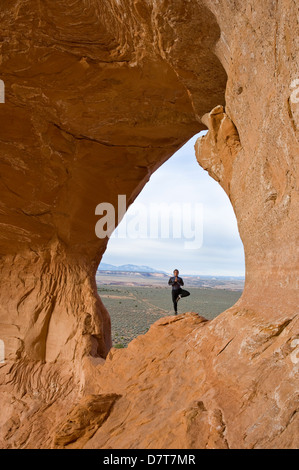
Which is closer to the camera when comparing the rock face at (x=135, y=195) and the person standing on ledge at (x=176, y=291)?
the rock face at (x=135, y=195)

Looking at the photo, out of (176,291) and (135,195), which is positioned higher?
(135,195)

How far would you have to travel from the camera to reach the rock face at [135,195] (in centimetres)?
256

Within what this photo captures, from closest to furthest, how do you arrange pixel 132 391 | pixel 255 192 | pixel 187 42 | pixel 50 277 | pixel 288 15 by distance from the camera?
pixel 288 15 → pixel 255 192 → pixel 132 391 → pixel 187 42 → pixel 50 277

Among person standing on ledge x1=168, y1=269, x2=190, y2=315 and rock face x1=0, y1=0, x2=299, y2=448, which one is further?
person standing on ledge x1=168, y1=269, x2=190, y2=315

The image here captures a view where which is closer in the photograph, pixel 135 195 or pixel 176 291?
pixel 176 291

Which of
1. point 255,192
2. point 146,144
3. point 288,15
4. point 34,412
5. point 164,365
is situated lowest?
point 34,412

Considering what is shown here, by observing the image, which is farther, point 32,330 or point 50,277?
point 50,277

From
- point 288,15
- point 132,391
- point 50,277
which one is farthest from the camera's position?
point 50,277

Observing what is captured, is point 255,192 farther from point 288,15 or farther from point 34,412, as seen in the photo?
point 34,412

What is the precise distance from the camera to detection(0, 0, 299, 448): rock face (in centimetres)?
256

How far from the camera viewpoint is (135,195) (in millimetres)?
7816
